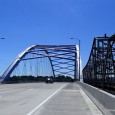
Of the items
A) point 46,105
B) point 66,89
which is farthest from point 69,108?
point 66,89

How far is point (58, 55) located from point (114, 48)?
92.6 m

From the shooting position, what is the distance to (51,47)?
122 meters

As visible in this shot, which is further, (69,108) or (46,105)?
(46,105)

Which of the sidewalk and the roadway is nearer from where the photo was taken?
the sidewalk

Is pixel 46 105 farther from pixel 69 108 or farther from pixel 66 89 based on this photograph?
pixel 66 89

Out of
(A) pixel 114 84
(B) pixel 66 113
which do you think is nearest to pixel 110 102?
(B) pixel 66 113

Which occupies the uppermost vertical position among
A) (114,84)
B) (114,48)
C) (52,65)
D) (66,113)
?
(52,65)

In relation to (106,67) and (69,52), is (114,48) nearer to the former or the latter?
(106,67)

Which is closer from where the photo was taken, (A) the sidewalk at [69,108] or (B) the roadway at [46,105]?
(A) the sidewalk at [69,108]

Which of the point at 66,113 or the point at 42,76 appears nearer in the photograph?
the point at 66,113

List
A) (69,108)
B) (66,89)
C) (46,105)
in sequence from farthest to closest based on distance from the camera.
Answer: (66,89)
(46,105)
(69,108)

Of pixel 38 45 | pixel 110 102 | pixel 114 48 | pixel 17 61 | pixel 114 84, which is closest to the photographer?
pixel 110 102

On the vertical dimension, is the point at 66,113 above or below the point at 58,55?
below

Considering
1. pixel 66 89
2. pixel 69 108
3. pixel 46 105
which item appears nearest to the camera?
pixel 69 108
